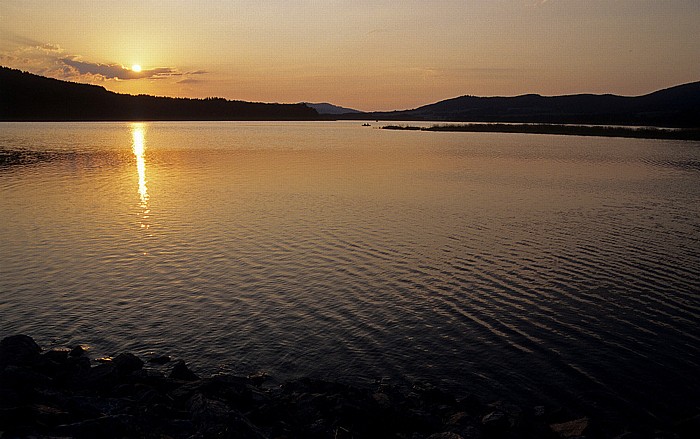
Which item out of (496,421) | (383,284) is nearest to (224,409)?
(496,421)

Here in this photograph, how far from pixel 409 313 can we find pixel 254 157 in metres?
74.9

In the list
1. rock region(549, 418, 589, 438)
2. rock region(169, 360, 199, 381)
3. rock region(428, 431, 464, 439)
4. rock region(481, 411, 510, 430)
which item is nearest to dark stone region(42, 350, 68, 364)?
rock region(169, 360, 199, 381)

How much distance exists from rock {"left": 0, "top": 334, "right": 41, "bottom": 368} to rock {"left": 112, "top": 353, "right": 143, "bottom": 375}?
7.57ft

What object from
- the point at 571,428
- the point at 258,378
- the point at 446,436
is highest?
the point at 446,436

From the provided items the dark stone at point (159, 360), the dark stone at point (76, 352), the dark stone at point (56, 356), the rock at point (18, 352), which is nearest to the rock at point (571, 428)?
the dark stone at point (159, 360)

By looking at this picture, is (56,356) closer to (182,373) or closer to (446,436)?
(182,373)

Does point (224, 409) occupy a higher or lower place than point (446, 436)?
higher

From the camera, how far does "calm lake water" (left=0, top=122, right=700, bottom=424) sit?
56.2 feet

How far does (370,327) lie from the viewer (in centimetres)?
1980

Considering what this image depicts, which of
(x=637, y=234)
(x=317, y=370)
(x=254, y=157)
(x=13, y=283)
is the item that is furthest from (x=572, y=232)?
(x=254, y=157)

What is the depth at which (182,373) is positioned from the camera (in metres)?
15.6

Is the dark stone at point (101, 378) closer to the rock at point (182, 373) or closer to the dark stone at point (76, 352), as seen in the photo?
the rock at point (182, 373)

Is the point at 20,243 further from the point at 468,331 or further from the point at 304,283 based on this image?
the point at 468,331

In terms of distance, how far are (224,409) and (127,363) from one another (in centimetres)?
474
